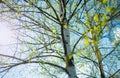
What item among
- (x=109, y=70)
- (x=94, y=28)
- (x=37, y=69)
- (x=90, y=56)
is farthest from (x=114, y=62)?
(x=94, y=28)

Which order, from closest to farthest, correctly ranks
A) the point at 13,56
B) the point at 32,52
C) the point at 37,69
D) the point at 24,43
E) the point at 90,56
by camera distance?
the point at 13,56 → the point at 32,52 → the point at 24,43 → the point at 37,69 → the point at 90,56

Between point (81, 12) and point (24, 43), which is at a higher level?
point (81, 12)

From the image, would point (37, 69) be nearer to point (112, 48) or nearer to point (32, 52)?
point (32, 52)

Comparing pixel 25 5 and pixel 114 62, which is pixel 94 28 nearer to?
pixel 25 5

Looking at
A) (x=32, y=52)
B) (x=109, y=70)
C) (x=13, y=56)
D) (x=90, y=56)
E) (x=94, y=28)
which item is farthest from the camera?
(x=109, y=70)

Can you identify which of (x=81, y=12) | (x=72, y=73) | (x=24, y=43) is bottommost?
(x=72, y=73)

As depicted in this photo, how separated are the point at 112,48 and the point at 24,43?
7.82 ft

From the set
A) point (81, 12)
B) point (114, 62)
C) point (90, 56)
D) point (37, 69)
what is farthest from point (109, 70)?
point (81, 12)

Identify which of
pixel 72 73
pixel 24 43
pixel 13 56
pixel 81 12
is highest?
pixel 81 12

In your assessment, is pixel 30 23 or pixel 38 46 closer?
pixel 30 23

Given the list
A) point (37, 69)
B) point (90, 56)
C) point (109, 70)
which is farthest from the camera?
point (109, 70)

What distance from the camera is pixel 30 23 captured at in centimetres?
567

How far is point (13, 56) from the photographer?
4.82m

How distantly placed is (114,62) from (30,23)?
11.5 ft
